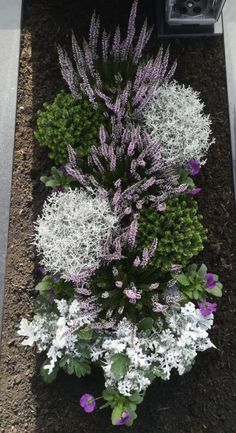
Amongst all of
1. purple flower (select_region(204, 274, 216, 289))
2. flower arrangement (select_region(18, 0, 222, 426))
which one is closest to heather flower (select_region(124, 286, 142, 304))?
flower arrangement (select_region(18, 0, 222, 426))

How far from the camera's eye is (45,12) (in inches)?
110

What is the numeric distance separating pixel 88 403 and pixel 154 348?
35 centimetres

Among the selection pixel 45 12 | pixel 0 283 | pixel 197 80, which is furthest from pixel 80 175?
pixel 45 12

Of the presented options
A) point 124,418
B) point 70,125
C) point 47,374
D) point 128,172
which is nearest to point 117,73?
point 70,125

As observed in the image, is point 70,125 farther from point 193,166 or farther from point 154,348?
point 154,348

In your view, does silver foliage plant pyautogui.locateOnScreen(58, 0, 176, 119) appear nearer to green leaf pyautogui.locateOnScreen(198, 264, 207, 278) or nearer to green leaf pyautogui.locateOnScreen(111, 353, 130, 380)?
green leaf pyautogui.locateOnScreen(198, 264, 207, 278)

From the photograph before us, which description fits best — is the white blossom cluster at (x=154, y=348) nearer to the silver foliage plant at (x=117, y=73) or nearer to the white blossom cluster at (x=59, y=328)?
the white blossom cluster at (x=59, y=328)

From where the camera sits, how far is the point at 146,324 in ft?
6.98

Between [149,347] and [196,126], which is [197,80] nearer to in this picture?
[196,126]

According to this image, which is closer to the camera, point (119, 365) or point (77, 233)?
point (119, 365)

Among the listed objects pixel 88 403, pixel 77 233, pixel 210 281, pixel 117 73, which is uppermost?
pixel 117 73

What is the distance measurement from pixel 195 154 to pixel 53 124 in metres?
0.64

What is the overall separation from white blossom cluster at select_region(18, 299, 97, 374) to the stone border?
0.29 meters

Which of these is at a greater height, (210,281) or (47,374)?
(210,281)
